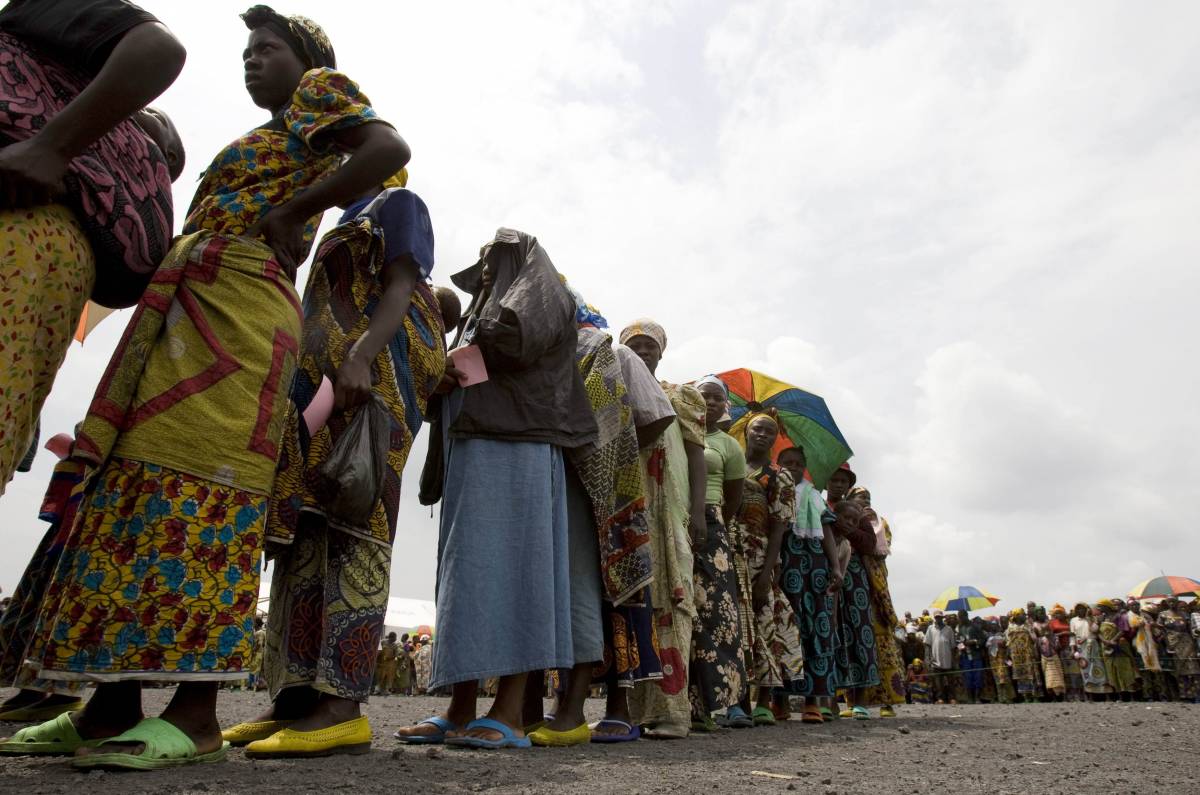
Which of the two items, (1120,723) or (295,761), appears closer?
(295,761)

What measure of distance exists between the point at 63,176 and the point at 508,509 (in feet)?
6.51

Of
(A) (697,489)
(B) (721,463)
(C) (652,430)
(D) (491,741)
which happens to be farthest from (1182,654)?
(D) (491,741)

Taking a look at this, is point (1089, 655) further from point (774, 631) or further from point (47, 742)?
point (47, 742)

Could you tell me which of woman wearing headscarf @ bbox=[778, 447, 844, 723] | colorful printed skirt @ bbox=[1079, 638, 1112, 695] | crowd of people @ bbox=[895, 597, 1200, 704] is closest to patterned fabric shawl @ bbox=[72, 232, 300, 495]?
woman wearing headscarf @ bbox=[778, 447, 844, 723]

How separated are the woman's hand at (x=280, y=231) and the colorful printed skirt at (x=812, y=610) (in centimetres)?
521

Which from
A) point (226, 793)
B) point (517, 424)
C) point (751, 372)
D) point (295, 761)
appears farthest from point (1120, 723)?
point (226, 793)

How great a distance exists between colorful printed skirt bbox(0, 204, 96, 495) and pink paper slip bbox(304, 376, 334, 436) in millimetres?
680

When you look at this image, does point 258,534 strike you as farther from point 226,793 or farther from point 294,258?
point 294,258

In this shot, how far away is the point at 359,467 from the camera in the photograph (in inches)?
102

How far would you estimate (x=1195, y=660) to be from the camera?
15148mm

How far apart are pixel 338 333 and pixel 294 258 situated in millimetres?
336

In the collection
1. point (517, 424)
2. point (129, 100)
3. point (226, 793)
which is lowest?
point (226, 793)

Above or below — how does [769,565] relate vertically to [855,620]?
above

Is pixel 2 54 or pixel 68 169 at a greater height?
pixel 2 54
